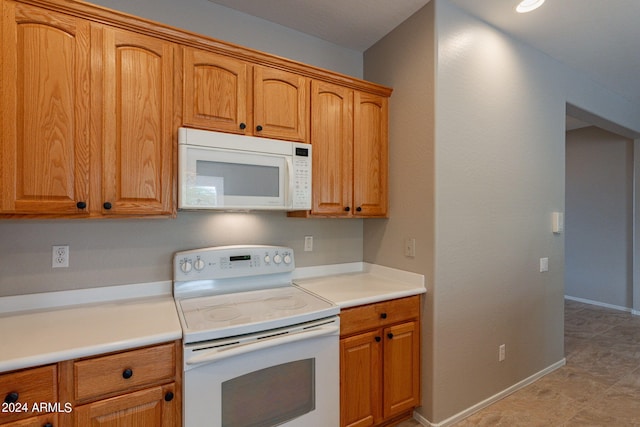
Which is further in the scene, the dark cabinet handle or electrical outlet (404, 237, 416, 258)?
electrical outlet (404, 237, 416, 258)

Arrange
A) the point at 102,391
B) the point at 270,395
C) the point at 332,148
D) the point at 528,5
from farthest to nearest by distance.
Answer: the point at 332,148 < the point at 528,5 < the point at 270,395 < the point at 102,391

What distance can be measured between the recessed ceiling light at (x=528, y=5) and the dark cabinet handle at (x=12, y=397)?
3.24 metres

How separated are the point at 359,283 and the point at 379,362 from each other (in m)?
0.52

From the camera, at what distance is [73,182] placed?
144 cm

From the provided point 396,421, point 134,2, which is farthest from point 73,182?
point 396,421

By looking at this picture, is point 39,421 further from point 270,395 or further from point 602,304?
point 602,304

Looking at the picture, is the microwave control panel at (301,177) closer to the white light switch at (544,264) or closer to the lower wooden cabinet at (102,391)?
the lower wooden cabinet at (102,391)

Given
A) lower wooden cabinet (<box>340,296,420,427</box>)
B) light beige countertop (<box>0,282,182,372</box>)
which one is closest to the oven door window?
lower wooden cabinet (<box>340,296,420,427</box>)

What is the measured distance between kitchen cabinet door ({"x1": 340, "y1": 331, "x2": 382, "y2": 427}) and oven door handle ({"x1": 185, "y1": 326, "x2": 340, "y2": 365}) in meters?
0.21

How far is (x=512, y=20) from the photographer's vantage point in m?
2.22

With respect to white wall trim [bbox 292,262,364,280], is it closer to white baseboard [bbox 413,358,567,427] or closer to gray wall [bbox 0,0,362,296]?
gray wall [bbox 0,0,362,296]

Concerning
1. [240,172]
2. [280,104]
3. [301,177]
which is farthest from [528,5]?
[240,172]

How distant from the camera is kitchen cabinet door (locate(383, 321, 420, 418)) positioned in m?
1.94

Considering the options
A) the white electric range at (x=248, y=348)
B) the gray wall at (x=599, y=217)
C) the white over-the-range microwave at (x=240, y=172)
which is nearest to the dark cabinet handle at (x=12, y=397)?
the white electric range at (x=248, y=348)
